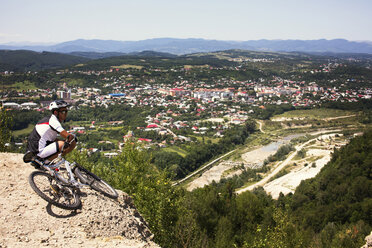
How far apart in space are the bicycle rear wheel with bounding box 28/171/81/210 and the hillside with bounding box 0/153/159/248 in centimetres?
15

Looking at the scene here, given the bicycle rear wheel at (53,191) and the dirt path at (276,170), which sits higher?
the bicycle rear wheel at (53,191)

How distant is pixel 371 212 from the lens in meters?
20.0

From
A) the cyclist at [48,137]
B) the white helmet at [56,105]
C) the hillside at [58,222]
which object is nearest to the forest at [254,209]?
the hillside at [58,222]

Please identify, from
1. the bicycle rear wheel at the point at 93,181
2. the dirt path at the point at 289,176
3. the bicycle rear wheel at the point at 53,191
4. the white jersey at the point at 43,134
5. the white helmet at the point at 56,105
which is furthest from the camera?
the dirt path at the point at 289,176

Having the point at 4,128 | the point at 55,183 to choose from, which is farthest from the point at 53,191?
the point at 4,128

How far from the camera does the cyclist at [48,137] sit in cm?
543

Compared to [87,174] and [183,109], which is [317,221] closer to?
[87,174]

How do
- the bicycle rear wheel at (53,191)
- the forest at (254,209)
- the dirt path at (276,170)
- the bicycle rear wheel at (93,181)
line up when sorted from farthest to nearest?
the dirt path at (276,170)
the forest at (254,209)
the bicycle rear wheel at (93,181)
the bicycle rear wheel at (53,191)

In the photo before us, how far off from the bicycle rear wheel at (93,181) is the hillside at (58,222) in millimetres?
220

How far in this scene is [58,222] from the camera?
5137 mm

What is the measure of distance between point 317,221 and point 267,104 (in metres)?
65.2

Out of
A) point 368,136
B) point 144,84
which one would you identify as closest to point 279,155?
point 368,136

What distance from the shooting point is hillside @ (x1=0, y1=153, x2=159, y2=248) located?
4.78 metres

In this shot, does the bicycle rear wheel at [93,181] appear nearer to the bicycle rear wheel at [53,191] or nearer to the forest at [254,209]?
the bicycle rear wheel at [53,191]
